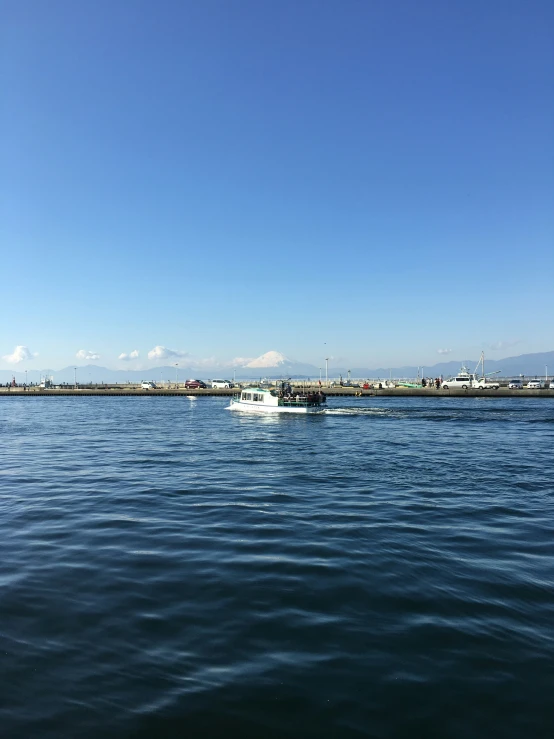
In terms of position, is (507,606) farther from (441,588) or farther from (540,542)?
(540,542)

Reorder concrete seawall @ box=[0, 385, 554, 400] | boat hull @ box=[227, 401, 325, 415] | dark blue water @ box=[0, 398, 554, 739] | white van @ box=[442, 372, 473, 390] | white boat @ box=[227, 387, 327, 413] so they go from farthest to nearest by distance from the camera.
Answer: white van @ box=[442, 372, 473, 390]
concrete seawall @ box=[0, 385, 554, 400]
white boat @ box=[227, 387, 327, 413]
boat hull @ box=[227, 401, 325, 415]
dark blue water @ box=[0, 398, 554, 739]

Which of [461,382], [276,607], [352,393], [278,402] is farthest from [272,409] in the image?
[461,382]

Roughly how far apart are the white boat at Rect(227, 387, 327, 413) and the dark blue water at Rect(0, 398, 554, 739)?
130ft

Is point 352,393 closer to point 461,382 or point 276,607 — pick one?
point 461,382

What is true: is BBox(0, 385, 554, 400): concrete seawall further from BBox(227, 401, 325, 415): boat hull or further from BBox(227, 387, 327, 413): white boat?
BBox(227, 401, 325, 415): boat hull

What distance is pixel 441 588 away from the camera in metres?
9.52

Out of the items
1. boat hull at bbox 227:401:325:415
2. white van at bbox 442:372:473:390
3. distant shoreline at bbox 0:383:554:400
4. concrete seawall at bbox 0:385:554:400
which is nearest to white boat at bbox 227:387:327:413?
boat hull at bbox 227:401:325:415

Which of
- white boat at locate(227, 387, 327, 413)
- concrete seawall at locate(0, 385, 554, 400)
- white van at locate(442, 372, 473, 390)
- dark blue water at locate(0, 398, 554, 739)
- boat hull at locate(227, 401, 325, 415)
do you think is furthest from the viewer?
white van at locate(442, 372, 473, 390)

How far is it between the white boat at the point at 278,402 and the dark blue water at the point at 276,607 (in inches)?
1560

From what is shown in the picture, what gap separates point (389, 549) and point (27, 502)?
1262cm

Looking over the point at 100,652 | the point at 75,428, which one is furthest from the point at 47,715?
the point at 75,428

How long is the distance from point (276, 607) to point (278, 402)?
54.1m

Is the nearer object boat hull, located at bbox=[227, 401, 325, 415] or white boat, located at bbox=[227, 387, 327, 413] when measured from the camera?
boat hull, located at bbox=[227, 401, 325, 415]

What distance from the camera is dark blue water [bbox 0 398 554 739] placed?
5855mm
